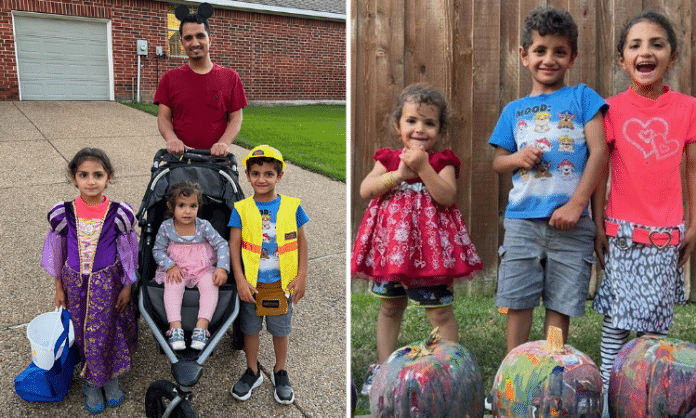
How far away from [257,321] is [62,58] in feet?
34.7

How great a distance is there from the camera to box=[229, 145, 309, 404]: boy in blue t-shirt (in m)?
2.42

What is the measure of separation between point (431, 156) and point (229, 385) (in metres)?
1.28

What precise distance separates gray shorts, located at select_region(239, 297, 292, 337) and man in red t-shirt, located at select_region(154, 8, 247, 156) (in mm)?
746

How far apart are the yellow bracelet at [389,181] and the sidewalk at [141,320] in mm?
1031

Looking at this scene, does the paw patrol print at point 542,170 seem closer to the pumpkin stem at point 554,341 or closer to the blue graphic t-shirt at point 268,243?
the pumpkin stem at point 554,341

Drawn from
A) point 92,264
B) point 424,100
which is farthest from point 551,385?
point 92,264

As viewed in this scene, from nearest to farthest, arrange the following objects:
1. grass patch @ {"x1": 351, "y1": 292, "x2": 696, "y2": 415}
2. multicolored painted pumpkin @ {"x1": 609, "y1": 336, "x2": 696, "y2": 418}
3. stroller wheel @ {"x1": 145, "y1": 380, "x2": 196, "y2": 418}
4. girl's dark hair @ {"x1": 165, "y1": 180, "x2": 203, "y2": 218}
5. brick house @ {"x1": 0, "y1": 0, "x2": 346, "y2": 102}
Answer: multicolored painted pumpkin @ {"x1": 609, "y1": 336, "x2": 696, "y2": 418} → stroller wheel @ {"x1": 145, "y1": 380, "x2": 196, "y2": 418} → grass patch @ {"x1": 351, "y1": 292, "x2": 696, "y2": 415} → girl's dark hair @ {"x1": 165, "y1": 180, "x2": 203, "y2": 218} → brick house @ {"x1": 0, "y1": 0, "x2": 346, "y2": 102}

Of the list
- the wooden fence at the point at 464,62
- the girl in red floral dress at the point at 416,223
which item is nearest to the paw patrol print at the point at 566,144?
the girl in red floral dress at the point at 416,223

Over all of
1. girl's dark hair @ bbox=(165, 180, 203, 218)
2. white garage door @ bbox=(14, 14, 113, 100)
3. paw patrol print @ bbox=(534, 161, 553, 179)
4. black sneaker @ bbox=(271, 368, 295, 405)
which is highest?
white garage door @ bbox=(14, 14, 113, 100)

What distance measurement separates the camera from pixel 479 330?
8.38 feet

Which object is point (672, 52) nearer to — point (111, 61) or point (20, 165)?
point (20, 165)

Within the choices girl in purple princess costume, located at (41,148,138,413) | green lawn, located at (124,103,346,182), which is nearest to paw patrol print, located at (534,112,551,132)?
girl in purple princess costume, located at (41,148,138,413)

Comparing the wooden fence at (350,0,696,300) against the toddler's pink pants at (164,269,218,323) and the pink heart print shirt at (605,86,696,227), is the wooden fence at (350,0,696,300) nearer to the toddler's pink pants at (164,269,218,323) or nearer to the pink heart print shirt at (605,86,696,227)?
the pink heart print shirt at (605,86,696,227)

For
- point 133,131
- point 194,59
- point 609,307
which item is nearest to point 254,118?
point 133,131
